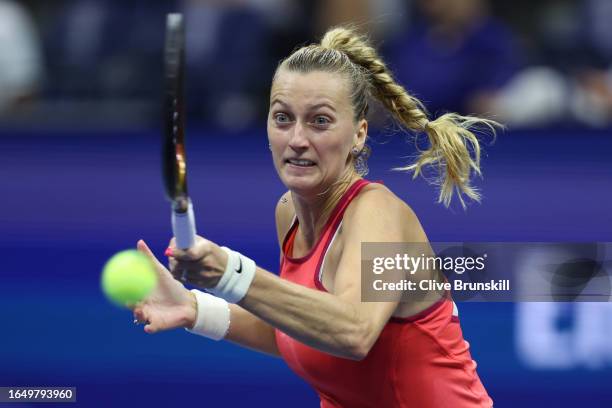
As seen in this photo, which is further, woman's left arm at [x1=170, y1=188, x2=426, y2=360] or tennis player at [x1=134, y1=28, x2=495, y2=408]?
tennis player at [x1=134, y1=28, x2=495, y2=408]

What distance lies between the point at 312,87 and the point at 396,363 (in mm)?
881

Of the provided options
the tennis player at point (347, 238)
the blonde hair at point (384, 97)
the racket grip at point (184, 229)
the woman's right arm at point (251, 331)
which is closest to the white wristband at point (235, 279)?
the racket grip at point (184, 229)

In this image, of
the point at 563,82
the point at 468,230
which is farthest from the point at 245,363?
the point at 563,82

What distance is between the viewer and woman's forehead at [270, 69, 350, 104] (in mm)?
3494

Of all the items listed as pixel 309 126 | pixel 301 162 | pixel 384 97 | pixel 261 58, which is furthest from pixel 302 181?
pixel 261 58

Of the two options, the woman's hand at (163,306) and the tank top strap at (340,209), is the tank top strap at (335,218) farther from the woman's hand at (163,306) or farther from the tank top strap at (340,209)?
the woman's hand at (163,306)

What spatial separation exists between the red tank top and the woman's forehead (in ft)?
0.94

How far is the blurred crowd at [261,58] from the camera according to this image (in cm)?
648

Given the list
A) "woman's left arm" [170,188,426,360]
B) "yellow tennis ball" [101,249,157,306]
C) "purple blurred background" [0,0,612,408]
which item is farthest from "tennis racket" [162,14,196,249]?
"purple blurred background" [0,0,612,408]

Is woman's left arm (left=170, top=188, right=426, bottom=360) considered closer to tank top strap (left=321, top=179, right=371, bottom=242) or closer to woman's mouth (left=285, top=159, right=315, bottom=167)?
tank top strap (left=321, top=179, right=371, bottom=242)

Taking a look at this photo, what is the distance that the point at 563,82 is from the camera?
670cm

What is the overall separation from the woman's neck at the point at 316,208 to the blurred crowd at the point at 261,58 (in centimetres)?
236

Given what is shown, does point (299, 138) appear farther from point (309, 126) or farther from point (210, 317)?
point (210, 317)

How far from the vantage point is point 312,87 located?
138 inches
